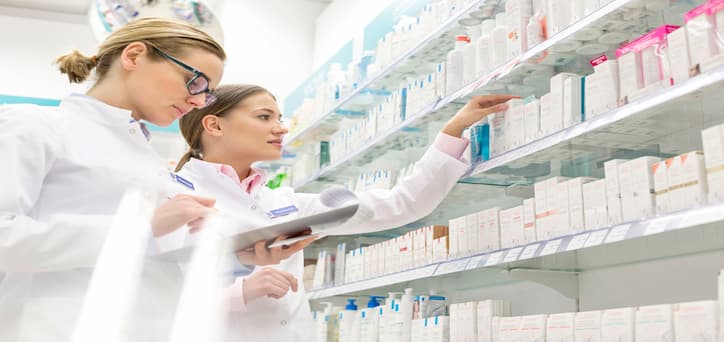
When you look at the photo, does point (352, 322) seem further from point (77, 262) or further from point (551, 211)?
point (77, 262)

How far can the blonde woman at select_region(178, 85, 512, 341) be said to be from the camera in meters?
2.36

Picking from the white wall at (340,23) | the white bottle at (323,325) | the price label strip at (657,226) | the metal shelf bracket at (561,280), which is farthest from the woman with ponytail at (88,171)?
the white wall at (340,23)

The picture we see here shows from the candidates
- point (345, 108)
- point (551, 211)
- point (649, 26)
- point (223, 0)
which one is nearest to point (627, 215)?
point (551, 211)

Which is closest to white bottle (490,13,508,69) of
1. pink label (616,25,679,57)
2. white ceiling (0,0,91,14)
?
pink label (616,25,679,57)

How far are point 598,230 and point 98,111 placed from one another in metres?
1.37

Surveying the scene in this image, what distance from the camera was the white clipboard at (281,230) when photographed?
4.84ft

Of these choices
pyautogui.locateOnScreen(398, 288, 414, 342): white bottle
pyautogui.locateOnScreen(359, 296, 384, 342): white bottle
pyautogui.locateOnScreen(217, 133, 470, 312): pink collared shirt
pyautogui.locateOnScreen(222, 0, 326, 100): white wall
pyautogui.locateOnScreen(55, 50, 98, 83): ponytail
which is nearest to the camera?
pyautogui.locateOnScreen(55, 50, 98, 83): ponytail

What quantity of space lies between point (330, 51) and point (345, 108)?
2344 millimetres

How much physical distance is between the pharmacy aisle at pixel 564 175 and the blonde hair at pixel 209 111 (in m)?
0.87

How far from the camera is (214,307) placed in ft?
5.08

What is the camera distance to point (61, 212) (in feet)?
5.10

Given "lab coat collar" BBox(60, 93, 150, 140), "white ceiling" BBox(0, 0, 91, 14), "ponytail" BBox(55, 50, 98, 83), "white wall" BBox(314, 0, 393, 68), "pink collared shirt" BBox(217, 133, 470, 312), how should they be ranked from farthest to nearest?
"white ceiling" BBox(0, 0, 91, 14)
"white wall" BBox(314, 0, 393, 68)
"pink collared shirt" BBox(217, 133, 470, 312)
"ponytail" BBox(55, 50, 98, 83)
"lab coat collar" BBox(60, 93, 150, 140)

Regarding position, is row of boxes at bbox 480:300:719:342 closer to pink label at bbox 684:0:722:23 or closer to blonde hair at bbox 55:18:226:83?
pink label at bbox 684:0:722:23

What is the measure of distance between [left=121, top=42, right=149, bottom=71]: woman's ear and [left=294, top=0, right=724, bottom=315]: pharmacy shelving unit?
1283mm
